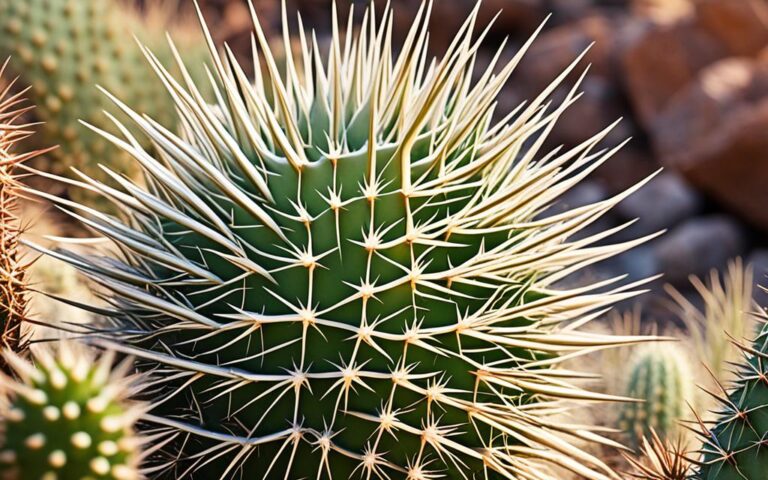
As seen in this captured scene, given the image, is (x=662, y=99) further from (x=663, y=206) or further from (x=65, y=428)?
(x=65, y=428)

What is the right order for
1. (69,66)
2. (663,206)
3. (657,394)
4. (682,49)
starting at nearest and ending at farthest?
(657,394) → (69,66) → (663,206) → (682,49)

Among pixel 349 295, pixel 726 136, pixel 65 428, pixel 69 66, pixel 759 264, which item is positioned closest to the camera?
pixel 65 428

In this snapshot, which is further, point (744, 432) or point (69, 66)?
point (69, 66)

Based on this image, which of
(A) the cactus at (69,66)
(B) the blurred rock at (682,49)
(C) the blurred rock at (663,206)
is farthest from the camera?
(B) the blurred rock at (682,49)

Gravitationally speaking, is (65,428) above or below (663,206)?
above

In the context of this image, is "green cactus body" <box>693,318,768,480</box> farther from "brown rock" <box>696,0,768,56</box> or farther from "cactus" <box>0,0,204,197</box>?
"brown rock" <box>696,0,768,56</box>

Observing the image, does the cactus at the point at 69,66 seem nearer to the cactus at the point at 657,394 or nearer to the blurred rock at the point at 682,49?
the cactus at the point at 657,394

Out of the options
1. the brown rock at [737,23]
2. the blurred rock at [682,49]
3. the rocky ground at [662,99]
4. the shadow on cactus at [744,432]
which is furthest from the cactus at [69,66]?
the brown rock at [737,23]

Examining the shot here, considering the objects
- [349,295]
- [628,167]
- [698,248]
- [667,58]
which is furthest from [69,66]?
[667,58]

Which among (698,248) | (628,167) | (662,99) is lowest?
(698,248)
